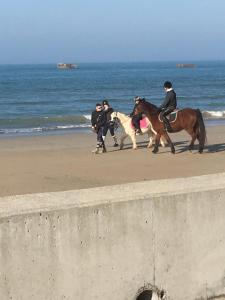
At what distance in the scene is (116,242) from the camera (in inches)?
158

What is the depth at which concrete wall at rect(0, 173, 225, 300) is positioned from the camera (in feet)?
12.2

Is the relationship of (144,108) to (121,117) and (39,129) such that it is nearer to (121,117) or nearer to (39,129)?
(121,117)

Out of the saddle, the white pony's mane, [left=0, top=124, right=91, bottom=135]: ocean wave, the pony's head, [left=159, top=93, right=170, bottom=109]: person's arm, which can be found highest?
[left=159, top=93, right=170, bottom=109]: person's arm

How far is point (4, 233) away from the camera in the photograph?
3.63 metres

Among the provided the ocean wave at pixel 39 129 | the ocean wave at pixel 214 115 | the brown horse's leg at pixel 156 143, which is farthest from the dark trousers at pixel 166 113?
the ocean wave at pixel 214 115

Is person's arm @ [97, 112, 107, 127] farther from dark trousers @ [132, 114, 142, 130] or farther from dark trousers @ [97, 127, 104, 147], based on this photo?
dark trousers @ [132, 114, 142, 130]

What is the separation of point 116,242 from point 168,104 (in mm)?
12106

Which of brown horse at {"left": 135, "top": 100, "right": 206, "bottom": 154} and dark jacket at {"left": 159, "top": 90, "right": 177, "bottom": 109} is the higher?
dark jacket at {"left": 159, "top": 90, "right": 177, "bottom": 109}

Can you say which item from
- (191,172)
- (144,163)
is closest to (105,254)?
(191,172)

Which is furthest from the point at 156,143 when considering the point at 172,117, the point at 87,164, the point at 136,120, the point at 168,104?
the point at 87,164

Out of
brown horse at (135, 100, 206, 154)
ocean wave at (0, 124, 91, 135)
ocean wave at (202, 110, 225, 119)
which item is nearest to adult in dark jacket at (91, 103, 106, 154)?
brown horse at (135, 100, 206, 154)

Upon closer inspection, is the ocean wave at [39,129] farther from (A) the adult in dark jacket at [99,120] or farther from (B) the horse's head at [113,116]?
(A) the adult in dark jacket at [99,120]

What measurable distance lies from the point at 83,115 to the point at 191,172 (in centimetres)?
2119

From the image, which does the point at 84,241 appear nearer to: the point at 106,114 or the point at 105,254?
the point at 105,254
